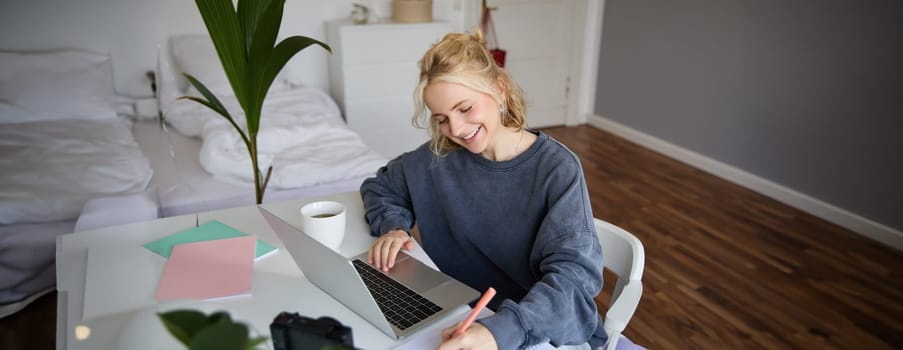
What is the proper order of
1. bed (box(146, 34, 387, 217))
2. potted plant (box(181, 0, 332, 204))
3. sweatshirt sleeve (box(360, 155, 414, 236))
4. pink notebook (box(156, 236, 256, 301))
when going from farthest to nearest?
bed (box(146, 34, 387, 217)) → potted plant (box(181, 0, 332, 204)) → sweatshirt sleeve (box(360, 155, 414, 236)) → pink notebook (box(156, 236, 256, 301))

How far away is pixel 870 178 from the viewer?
291 centimetres

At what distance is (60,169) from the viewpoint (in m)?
2.29

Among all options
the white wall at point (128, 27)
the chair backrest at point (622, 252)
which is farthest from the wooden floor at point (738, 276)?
the white wall at point (128, 27)

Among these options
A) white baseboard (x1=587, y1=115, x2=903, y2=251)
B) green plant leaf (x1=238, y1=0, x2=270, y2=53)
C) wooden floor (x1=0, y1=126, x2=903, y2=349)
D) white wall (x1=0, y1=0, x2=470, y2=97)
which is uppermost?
green plant leaf (x1=238, y1=0, x2=270, y2=53)

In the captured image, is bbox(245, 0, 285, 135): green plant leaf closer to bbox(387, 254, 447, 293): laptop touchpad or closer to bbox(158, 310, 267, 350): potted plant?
bbox(387, 254, 447, 293): laptop touchpad

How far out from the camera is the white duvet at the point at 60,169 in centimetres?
211

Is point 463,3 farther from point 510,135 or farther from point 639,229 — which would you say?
point 510,135

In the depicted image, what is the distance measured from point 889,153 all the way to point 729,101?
2.95ft

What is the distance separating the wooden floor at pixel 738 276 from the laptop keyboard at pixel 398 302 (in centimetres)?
129

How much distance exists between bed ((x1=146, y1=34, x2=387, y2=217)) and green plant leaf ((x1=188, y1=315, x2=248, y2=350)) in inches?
74.5

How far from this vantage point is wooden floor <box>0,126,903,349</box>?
2.14m

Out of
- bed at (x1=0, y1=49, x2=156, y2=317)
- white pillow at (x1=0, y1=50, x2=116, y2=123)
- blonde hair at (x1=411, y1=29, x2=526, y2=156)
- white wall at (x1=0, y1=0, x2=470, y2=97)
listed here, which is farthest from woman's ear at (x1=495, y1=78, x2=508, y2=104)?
white wall at (x1=0, y1=0, x2=470, y2=97)

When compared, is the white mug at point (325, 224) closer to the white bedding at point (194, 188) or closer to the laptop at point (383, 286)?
the laptop at point (383, 286)

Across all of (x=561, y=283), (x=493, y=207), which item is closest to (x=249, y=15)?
(x=493, y=207)
